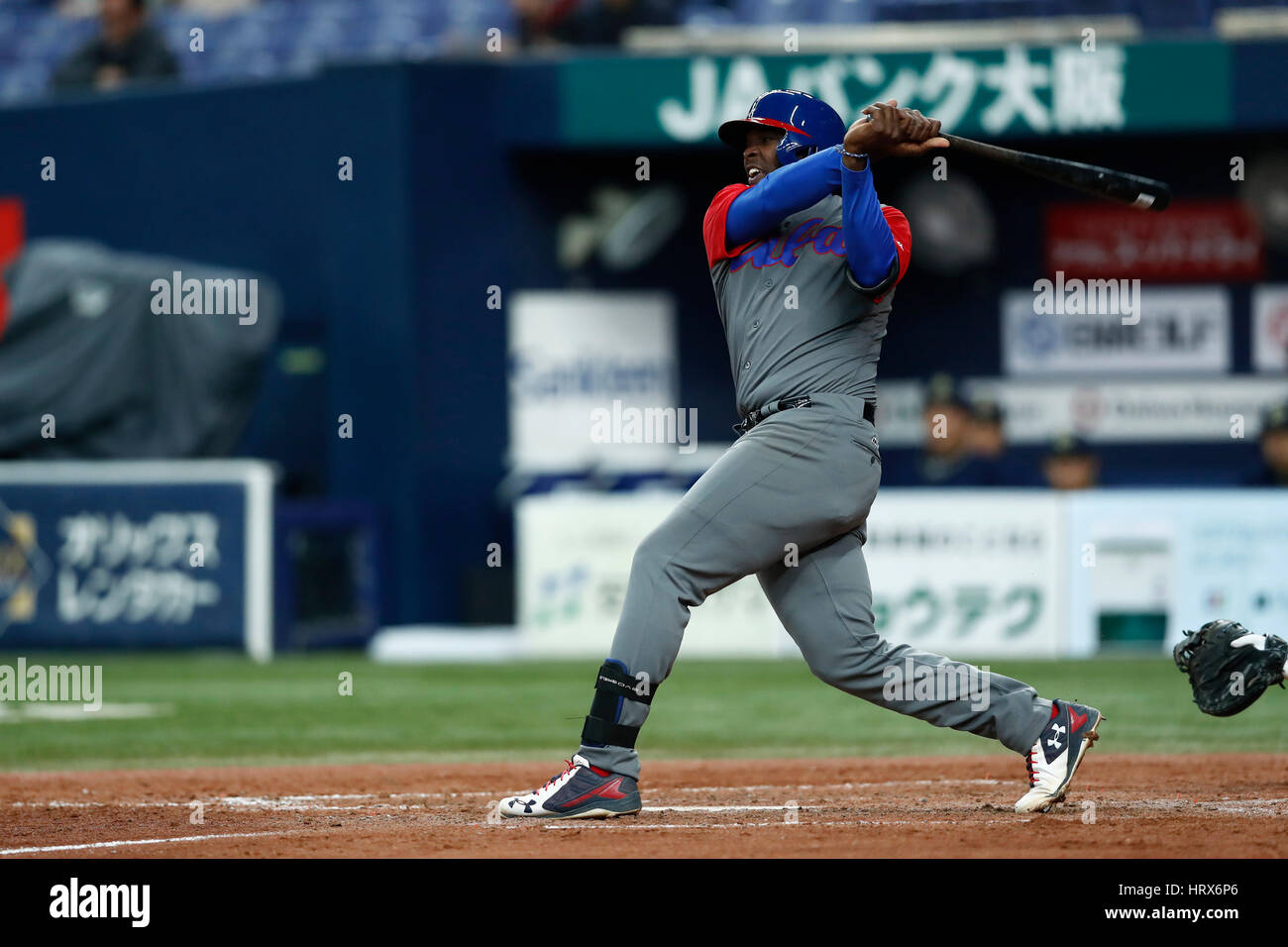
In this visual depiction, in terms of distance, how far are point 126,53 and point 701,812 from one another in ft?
40.1

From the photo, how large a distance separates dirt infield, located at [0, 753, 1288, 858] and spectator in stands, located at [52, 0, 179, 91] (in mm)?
9808

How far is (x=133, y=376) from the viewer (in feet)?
47.2

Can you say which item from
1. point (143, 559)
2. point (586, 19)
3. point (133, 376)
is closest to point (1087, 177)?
point (143, 559)

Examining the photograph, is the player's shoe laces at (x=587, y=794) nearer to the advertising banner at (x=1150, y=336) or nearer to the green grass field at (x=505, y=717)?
the green grass field at (x=505, y=717)

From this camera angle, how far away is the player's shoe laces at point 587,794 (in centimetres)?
539

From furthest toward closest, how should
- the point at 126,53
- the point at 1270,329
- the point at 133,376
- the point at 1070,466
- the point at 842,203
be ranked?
1. the point at 126,53
2. the point at 1270,329
3. the point at 133,376
4. the point at 1070,466
5. the point at 842,203

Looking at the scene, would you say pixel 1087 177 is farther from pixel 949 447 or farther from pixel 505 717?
pixel 949 447

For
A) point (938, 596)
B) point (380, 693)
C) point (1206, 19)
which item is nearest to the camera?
point (380, 693)

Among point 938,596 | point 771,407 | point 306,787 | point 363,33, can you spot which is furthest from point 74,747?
point 363,33

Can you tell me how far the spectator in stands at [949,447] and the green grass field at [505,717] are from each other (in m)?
1.44

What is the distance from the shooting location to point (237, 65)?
57.1 feet
